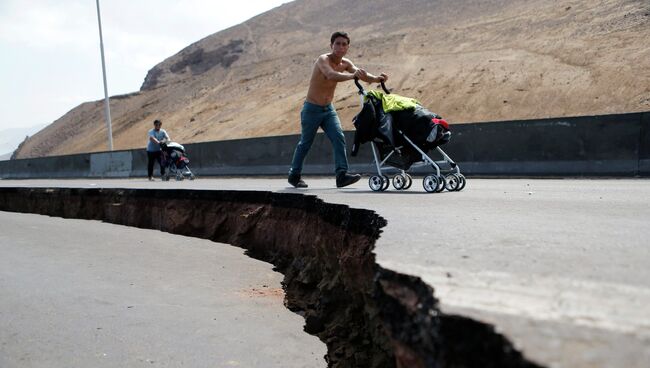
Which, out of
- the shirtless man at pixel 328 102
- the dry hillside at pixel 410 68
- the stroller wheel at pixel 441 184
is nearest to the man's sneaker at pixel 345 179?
the shirtless man at pixel 328 102

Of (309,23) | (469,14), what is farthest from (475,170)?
(309,23)

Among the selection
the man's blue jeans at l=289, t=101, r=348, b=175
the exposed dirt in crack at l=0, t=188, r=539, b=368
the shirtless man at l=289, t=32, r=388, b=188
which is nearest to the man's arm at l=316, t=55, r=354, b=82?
the shirtless man at l=289, t=32, r=388, b=188

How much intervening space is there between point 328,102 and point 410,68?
1183 inches

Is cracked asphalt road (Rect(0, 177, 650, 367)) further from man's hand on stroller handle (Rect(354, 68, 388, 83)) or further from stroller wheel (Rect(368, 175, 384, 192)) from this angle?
stroller wheel (Rect(368, 175, 384, 192))

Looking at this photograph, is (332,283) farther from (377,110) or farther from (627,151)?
(627,151)

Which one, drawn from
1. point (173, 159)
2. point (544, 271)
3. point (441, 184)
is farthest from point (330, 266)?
point (173, 159)

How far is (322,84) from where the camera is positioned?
7789 millimetres

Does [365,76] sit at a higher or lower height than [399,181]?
higher

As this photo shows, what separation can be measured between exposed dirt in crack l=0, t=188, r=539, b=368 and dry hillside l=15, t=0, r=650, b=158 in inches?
745

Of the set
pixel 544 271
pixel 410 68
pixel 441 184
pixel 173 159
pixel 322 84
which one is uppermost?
pixel 410 68

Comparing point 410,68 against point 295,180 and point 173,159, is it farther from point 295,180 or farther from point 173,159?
point 295,180

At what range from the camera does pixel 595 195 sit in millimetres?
6770

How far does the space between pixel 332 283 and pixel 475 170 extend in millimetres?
9104

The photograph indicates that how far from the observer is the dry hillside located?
2702 cm
